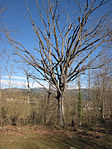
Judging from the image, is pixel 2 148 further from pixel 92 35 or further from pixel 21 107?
pixel 21 107

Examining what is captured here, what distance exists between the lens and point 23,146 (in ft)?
10.6

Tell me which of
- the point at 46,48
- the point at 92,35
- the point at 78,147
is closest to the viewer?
the point at 78,147

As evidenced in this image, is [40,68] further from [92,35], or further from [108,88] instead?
[108,88]

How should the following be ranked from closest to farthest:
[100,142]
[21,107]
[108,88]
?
[100,142] → [21,107] → [108,88]

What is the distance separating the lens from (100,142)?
3.36m

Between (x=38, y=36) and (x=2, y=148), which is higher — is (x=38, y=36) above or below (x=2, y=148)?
above

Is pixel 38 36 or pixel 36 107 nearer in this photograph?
pixel 38 36

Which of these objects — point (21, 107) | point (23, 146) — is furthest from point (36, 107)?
point (23, 146)

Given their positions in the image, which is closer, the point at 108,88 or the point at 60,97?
the point at 60,97

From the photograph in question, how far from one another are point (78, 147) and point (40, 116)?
342 inches

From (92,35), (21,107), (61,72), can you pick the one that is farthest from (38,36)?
(21,107)

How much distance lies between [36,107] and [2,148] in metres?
8.21

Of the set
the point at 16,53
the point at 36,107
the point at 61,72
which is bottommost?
the point at 36,107

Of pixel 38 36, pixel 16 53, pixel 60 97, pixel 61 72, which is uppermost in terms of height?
pixel 38 36
